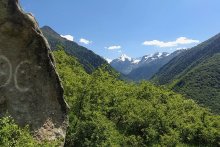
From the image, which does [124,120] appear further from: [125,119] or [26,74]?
[26,74]

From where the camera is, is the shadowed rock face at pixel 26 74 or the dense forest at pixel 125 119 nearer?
the shadowed rock face at pixel 26 74

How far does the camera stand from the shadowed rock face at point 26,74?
2181 cm

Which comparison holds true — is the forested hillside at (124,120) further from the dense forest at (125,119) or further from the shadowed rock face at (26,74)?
the shadowed rock face at (26,74)

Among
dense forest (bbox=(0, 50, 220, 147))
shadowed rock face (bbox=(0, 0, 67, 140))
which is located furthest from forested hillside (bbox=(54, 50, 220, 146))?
shadowed rock face (bbox=(0, 0, 67, 140))

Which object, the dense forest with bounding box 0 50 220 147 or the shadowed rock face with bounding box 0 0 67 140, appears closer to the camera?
the shadowed rock face with bounding box 0 0 67 140

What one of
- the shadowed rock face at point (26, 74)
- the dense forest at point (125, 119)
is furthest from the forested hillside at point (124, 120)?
the shadowed rock face at point (26, 74)

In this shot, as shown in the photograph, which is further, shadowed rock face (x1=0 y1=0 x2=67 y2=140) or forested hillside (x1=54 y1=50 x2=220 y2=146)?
forested hillside (x1=54 y1=50 x2=220 y2=146)

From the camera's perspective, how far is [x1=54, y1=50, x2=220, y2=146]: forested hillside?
32.8 metres

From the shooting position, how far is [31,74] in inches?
888

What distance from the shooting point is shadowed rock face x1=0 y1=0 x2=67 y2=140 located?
21.8m

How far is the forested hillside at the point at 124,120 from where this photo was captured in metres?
32.8

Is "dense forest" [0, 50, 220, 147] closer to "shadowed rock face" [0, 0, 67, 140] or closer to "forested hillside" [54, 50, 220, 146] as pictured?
"forested hillside" [54, 50, 220, 146]

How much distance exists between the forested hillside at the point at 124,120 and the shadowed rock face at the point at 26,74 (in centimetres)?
945

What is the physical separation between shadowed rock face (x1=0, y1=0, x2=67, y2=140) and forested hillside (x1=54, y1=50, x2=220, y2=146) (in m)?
9.45
